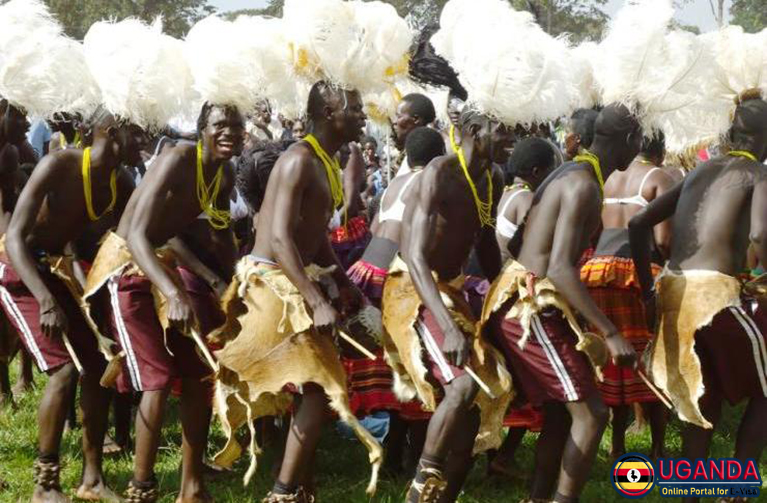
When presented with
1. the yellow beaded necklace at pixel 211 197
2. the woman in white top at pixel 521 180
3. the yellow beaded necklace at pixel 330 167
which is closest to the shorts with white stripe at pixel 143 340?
the yellow beaded necklace at pixel 211 197

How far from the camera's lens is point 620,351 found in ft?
14.9

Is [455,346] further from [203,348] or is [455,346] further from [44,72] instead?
[44,72]

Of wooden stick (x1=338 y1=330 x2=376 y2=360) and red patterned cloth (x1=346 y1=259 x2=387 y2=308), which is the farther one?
red patterned cloth (x1=346 y1=259 x2=387 y2=308)

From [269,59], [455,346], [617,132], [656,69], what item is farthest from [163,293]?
[656,69]

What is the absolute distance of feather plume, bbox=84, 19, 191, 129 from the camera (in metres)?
5.15

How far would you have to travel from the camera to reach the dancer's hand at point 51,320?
5035 mm

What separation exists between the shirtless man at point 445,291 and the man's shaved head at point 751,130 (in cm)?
110

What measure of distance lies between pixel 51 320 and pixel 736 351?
125 inches

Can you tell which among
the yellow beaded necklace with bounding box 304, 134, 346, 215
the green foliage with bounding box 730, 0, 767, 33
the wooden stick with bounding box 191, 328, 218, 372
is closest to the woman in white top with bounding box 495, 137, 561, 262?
the yellow beaded necklace with bounding box 304, 134, 346, 215

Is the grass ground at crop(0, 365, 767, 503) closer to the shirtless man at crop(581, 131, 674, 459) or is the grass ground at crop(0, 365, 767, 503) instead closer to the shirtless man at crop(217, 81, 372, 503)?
the shirtless man at crop(581, 131, 674, 459)

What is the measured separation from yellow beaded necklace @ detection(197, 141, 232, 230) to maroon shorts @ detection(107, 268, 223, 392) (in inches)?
19.5

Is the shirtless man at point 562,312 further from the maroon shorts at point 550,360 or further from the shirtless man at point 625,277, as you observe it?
the shirtless man at point 625,277

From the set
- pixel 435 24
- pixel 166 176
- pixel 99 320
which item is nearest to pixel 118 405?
pixel 99 320

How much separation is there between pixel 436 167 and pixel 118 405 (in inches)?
104
